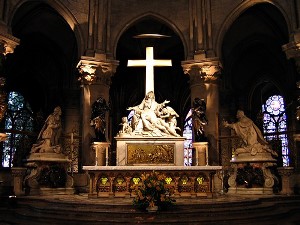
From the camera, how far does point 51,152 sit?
48.0ft

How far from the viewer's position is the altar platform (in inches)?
481

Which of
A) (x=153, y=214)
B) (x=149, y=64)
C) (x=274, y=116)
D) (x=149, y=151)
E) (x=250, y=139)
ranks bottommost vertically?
(x=153, y=214)

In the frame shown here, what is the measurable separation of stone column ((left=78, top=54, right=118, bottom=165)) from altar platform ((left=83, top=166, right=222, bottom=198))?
4.38 m

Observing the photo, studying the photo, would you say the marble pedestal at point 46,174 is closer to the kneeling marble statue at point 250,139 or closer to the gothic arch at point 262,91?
the kneeling marble statue at point 250,139

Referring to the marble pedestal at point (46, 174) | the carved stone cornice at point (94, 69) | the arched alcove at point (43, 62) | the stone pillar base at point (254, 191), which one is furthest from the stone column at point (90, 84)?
the stone pillar base at point (254, 191)

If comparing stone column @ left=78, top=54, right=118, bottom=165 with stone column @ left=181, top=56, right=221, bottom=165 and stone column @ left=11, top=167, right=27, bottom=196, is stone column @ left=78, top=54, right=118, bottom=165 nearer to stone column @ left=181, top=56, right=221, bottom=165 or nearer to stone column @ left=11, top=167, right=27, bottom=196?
stone column @ left=11, top=167, right=27, bottom=196

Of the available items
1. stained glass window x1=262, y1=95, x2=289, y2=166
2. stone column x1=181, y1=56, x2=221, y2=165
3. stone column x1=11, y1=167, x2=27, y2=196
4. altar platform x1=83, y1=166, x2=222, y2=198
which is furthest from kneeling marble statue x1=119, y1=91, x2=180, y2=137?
stained glass window x1=262, y1=95, x2=289, y2=166

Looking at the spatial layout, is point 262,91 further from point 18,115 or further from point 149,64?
point 18,115

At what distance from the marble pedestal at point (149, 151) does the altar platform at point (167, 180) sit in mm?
935

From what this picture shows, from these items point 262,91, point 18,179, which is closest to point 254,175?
point 18,179

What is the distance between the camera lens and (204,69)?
1733 centimetres

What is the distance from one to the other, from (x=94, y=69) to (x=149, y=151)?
5536 mm

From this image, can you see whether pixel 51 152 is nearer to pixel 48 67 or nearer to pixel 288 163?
pixel 48 67

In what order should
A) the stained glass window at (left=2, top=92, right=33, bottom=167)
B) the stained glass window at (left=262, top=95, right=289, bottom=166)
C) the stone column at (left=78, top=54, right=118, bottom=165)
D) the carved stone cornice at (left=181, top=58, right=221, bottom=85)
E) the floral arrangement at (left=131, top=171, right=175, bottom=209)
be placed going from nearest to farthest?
the floral arrangement at (left=131, top=171, right=175, bottom=209), the stone column at (left=78, top=54, right=118, bottom=165), the carved stone cornice at (left=181, top=58, right=221, bottom=85), the stained glass window at (left=2, top=92, right=33, bottom=167), the stained glass window at (left=262, top=95, right=289, bottom=166)
